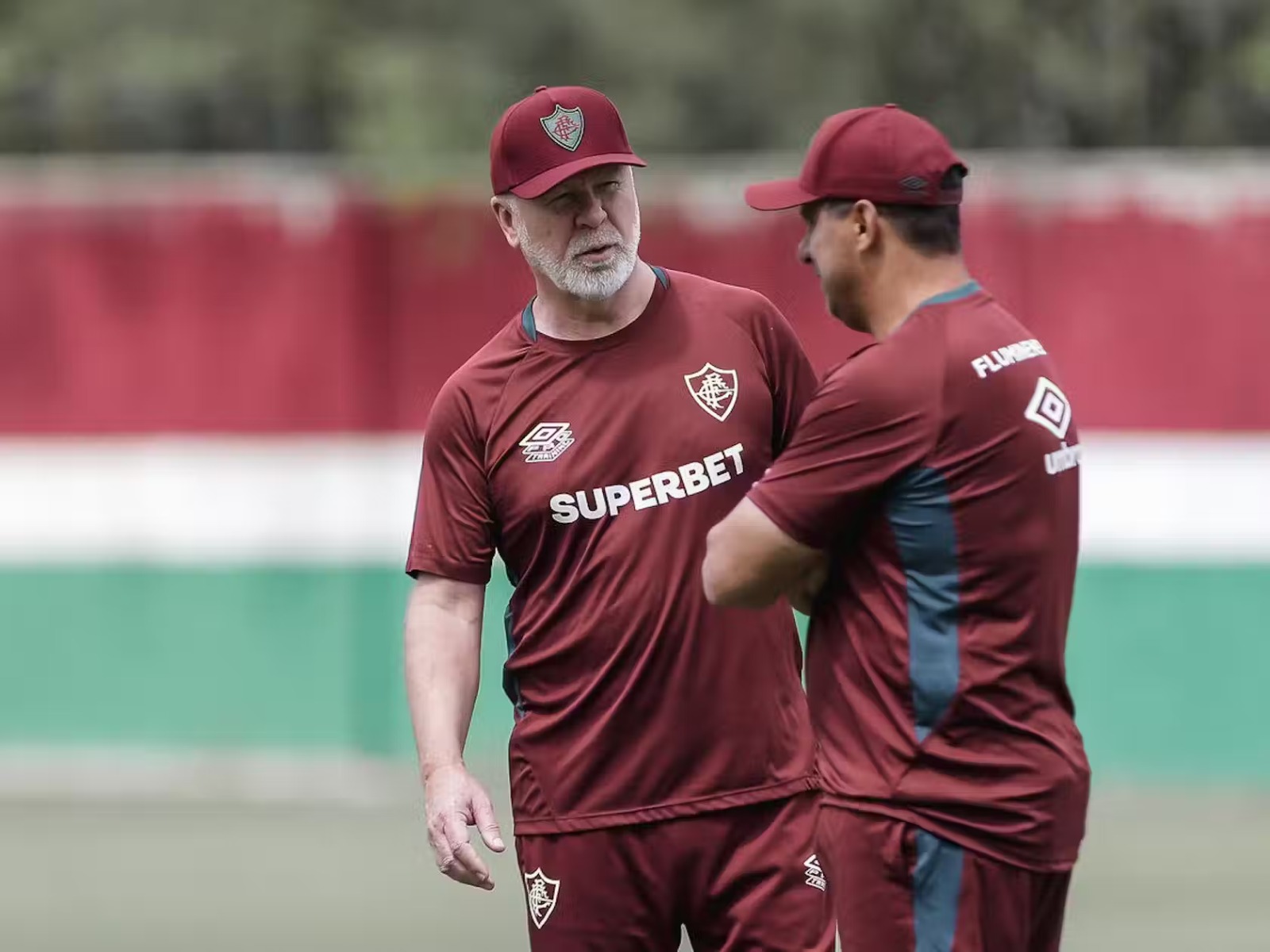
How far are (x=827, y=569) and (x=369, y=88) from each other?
8.20 m

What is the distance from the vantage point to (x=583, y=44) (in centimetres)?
1297

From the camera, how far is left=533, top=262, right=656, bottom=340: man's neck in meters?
4.84

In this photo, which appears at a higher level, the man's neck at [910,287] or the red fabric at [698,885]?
the man's neck at [910,287]

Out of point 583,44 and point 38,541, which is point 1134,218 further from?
point 38,541

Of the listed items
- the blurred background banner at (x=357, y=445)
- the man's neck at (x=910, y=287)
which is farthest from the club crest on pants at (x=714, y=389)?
the blurred background banner at (x=357, y=445)

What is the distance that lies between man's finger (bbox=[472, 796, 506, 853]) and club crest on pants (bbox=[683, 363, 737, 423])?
0.92 meters

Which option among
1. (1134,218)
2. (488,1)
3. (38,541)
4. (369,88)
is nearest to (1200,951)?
(1134,218)

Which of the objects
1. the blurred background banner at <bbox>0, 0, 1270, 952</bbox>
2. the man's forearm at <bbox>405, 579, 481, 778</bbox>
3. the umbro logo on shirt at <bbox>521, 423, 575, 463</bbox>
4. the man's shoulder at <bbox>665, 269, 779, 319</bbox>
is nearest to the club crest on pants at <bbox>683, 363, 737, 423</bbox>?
the man's shoulder at <bbox>665, 269, 779, 319</bbox>

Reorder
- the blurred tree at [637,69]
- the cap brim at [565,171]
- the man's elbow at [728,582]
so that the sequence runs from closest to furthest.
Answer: the man's elbow at [728,582], the cap brim at [565,171], the blurred tree at [637,69]

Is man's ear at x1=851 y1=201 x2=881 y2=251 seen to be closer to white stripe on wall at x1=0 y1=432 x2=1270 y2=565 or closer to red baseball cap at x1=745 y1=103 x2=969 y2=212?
red baseball cap at x1=745 y1=103 x2=969 y2=212

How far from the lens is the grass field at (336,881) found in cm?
777

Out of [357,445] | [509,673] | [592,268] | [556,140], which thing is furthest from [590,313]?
[357,445]

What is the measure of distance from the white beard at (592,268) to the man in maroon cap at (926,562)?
749 mm

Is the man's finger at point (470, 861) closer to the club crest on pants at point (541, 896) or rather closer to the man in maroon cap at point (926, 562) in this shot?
the club crest on pants at point (541, 896)
